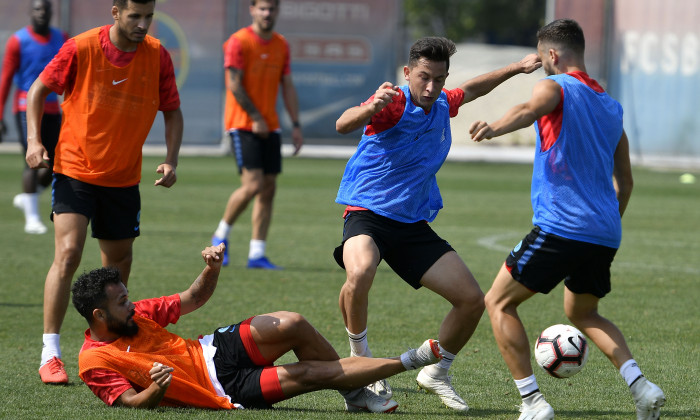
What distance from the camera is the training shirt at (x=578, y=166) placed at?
15.8 ft

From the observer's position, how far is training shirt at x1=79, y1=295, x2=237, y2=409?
4902 millimetres

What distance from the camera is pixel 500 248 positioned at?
38.6 ft

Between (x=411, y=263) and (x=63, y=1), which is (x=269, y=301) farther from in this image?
(x=63, y=1)

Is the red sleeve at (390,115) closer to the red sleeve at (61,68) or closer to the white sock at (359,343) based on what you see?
the white sock at (359,343)

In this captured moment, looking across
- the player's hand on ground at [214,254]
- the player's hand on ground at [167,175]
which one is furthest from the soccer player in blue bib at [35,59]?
the player's hand on ground at [214,254]

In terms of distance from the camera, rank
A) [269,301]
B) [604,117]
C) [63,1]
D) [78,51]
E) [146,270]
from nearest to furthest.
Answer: [604,117] → [78,51] → [269,301] → [146,270] → [63,1]

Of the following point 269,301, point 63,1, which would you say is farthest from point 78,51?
point 63,1

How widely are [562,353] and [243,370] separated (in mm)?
1690

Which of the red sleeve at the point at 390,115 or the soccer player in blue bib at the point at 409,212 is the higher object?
the red sleeve at the point at 390,115

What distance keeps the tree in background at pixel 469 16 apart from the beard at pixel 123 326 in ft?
154

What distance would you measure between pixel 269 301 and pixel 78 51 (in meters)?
3.04

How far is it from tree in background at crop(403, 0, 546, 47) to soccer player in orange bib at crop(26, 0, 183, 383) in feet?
150

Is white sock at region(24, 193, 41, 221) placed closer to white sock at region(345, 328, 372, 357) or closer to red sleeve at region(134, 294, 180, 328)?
red sleeve at region(134, 294, 180, 328)

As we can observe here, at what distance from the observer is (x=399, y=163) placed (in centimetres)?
563
